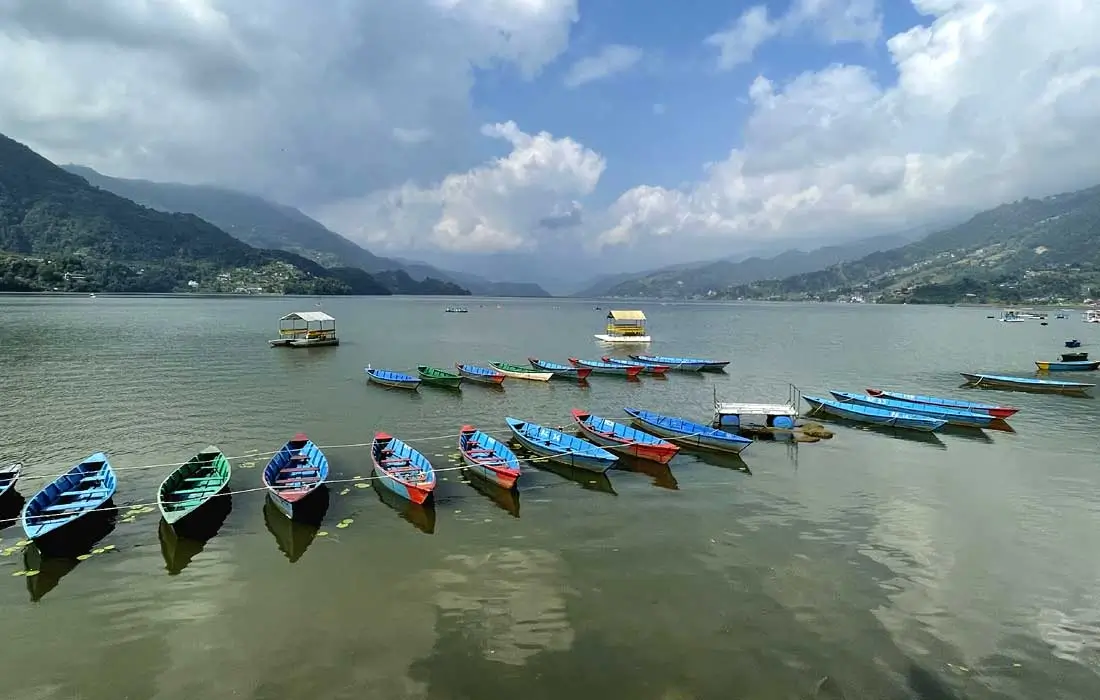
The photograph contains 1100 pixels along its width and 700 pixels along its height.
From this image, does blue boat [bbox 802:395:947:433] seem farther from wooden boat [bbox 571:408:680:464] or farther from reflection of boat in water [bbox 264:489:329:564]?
reflection of boat in water [bbox 264:489:329:564]

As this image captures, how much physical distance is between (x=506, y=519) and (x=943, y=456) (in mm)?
28464

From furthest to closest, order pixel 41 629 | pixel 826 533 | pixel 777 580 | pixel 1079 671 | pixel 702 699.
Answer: pixel 826 533, pixel 777 580, pixel 41 629, pixel 1079 671, pixel 702 699

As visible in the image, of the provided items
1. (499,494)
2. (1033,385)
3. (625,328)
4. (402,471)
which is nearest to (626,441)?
(499,494)

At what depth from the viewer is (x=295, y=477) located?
2623 centimetres

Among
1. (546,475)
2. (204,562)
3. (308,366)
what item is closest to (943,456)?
(546,475)

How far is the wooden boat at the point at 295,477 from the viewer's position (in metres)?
23.3

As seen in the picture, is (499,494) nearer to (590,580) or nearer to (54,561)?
(590,580)

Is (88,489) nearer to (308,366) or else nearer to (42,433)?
(42,433)

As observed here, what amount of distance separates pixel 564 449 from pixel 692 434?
30.6 ft

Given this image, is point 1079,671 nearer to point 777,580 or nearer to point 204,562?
point 777,580

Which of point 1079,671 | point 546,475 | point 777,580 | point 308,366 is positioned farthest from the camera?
point 308,366

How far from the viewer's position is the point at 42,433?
35906 millimetres

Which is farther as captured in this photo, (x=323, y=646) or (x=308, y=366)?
(x=308, y=366)

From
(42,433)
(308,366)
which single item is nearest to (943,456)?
(42,433)
